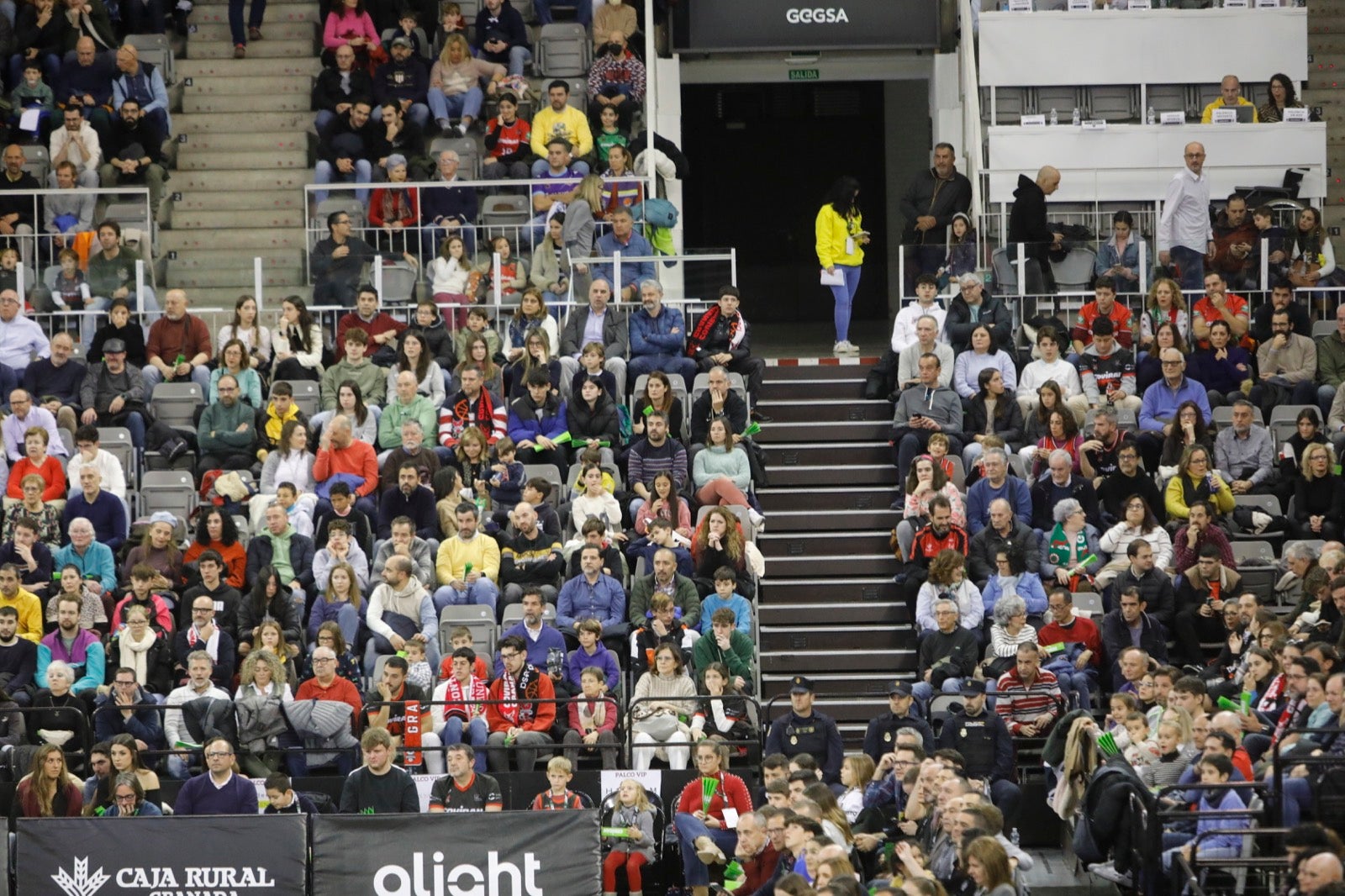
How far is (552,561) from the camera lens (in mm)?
17109

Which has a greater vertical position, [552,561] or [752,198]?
[752,198]

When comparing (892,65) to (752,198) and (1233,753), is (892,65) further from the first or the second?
(1233,753)

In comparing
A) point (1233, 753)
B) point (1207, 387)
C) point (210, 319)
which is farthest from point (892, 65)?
point (1233, 753)

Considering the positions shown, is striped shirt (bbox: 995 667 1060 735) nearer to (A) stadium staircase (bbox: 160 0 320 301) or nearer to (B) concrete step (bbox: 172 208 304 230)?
(A) stadium staircase (bbox: 160 0 320 301)

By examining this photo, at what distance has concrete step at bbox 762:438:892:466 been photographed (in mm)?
19344

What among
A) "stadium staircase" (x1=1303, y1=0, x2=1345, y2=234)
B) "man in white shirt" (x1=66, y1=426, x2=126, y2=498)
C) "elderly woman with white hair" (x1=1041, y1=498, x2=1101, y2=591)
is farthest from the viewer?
"stadium staircase" (x1=1303, y1=0, x2=1345, y2=234)

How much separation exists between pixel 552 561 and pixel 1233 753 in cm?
550

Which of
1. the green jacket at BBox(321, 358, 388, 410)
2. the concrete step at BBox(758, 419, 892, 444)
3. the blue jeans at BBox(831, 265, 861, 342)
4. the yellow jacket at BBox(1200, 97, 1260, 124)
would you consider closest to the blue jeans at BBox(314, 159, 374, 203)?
the green jacket at BBox(321, 358, 388, 410)

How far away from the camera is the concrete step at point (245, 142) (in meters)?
22.9

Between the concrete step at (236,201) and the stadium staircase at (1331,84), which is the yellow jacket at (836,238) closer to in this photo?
the stadium staircase at (1331,84)

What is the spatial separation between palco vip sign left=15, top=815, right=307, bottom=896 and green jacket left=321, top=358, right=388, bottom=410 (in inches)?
215

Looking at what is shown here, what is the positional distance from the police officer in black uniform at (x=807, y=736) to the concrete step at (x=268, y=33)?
35.3 feet

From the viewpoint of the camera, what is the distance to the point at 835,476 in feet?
62.9

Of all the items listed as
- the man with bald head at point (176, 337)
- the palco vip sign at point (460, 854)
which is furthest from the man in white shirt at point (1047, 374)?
the man with bald head at point (176, 337)
